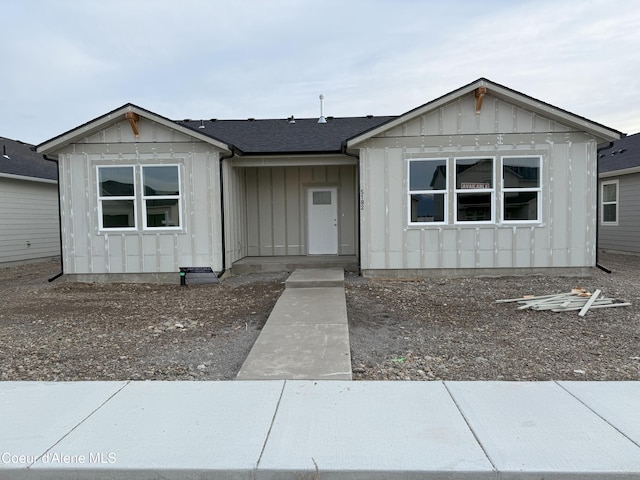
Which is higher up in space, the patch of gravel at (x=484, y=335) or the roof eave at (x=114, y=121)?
the roof eave at (x=114, y=121)

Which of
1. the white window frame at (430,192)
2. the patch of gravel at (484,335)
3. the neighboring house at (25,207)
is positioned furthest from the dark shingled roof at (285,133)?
the neighboring house at (25,207)

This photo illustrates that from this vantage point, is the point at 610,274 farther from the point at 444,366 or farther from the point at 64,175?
the point at 64,175

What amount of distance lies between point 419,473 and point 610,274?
10.00 metres

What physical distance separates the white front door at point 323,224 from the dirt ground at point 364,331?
3361 mm

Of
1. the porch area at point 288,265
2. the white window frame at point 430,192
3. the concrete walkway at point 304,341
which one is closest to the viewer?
the concrete walkway at point 304,341

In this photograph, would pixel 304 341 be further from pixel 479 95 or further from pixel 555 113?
pixel 555 113

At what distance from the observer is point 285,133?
44.7 ft

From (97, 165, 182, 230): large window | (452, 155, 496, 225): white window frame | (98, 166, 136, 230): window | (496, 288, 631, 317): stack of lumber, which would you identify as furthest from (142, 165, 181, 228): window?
(496, 288, 631, 317): stack of lumber

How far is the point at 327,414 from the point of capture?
3574 millimetres

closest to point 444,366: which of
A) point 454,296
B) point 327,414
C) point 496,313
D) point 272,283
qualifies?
point 327,414

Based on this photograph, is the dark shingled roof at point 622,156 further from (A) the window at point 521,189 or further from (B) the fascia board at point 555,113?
(A) the window at point 521,189

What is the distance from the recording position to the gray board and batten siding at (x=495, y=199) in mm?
9977

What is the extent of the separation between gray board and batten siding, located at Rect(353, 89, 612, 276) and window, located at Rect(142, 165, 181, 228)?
436 centimetres

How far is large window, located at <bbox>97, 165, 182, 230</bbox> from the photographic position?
10.4 m
